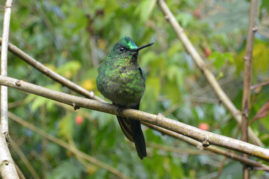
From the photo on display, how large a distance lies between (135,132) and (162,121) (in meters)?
0.67

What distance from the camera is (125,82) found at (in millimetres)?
1711

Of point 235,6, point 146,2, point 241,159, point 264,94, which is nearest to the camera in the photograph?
point 241,159

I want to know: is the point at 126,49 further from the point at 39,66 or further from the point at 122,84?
the point at 39,66

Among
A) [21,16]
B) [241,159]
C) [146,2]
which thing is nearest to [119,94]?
[241,159]

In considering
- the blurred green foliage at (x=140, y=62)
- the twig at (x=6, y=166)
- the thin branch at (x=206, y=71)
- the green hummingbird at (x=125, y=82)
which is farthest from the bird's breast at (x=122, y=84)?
the twig at (x=6, y=166)

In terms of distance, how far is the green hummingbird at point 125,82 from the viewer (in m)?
1.70

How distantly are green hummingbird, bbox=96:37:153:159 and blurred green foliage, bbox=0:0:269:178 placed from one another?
488mm

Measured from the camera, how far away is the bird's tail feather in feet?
5.84

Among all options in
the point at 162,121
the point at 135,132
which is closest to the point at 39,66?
the point at 135,132

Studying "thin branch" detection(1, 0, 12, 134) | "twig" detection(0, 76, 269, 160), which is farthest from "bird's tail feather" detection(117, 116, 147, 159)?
"thin branch" detection(1, 0, 12, 134)

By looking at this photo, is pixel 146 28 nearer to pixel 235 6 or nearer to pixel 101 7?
pixel 101 7

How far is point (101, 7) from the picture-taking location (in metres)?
3.57

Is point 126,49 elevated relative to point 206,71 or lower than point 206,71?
elevated

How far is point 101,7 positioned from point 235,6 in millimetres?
1515
